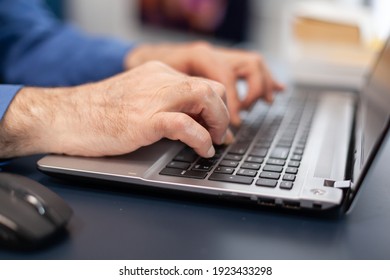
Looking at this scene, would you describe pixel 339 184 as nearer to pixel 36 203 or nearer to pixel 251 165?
pixel 251 165

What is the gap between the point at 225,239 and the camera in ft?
1.40

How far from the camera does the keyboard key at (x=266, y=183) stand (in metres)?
0.47

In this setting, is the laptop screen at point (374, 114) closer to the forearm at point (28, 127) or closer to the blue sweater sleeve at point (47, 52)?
the forearm at point (28, 127)

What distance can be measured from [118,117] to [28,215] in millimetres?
181

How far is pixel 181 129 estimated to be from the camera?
510 mm

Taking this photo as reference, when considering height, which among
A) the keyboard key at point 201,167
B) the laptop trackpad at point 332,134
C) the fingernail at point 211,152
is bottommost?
the laptop trackpad at point 332,134

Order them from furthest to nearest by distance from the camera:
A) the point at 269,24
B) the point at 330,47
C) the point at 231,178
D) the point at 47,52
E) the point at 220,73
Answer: the point at 269,24 → the point at 330,47 → the point at 47,52 → the point at 220,73 → the point at 231,178

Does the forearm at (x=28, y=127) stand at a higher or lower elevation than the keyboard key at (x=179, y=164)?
higher

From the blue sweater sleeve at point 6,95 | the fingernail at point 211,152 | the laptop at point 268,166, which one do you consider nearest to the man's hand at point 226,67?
the laptop at point 268,166

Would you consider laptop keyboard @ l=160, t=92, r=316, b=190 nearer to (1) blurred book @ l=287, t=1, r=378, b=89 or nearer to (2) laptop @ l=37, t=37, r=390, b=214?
(2) laptop @ l=37, t=37, r=390, b=214

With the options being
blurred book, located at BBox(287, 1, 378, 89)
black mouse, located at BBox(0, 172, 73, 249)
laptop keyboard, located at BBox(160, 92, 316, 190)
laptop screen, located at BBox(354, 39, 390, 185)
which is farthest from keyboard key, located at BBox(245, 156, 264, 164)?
blurred book, located at BBox(287, 1, 378, 89)

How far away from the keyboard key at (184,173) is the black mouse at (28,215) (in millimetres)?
117

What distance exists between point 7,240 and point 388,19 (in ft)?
4.31

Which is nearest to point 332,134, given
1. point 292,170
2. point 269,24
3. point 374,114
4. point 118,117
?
point 374,114
